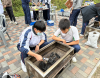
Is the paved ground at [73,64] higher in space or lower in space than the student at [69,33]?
lower

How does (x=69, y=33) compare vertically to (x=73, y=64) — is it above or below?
above

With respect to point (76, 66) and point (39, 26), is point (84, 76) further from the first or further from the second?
point (39, 26)

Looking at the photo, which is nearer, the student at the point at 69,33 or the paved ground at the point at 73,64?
the student at the point at 69,33

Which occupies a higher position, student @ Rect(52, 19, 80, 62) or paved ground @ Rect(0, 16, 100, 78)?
student @ Rect(52, 19, 80, 62)

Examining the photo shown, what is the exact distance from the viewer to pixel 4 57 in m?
2.43

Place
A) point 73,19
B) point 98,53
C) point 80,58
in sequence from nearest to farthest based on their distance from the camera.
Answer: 1. point 80,58
2. point 98,53
3. point 73,19

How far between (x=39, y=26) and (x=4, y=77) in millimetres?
1154

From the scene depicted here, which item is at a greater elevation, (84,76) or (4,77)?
(4,77)

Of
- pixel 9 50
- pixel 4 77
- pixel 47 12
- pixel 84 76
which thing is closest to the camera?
pixel 4 77

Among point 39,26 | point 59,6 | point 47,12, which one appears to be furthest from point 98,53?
point 59,6

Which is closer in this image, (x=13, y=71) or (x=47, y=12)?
(x=13, y=71)

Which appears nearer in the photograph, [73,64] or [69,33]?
[69,33]

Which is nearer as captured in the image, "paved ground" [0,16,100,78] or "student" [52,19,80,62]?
"student" [52,19,80,62]

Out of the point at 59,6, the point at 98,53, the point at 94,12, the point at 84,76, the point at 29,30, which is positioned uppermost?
the point at 59,6
